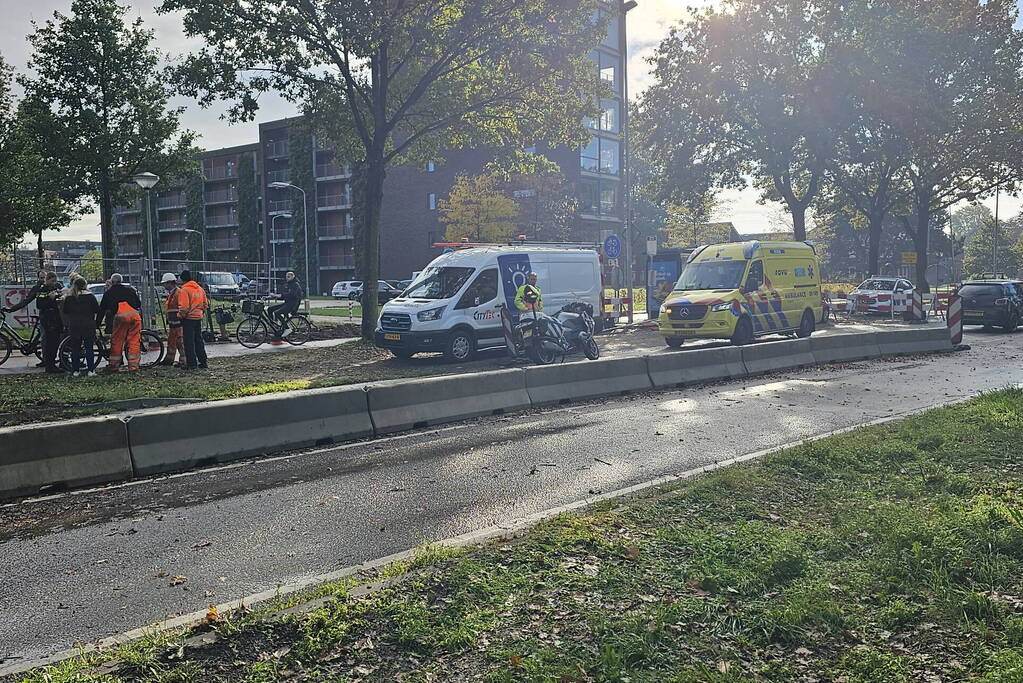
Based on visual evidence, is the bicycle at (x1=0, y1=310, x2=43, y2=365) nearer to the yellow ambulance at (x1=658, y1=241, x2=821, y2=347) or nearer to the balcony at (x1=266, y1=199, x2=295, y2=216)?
the yellow ambulance at (x1=658, y1=241, x2=821, y2=347)

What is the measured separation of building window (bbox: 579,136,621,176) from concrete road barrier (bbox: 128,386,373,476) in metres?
57.2

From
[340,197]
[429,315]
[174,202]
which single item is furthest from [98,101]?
[174,202]

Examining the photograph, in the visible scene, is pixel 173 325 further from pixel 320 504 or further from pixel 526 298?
pixel 320 504

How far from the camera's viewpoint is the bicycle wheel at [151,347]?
691 inches

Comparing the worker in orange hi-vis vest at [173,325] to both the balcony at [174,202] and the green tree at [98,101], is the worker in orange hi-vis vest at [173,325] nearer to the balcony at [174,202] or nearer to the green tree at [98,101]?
the green tree at [98,101]

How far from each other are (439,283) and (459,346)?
1452mm

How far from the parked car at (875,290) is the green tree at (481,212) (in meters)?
22.4

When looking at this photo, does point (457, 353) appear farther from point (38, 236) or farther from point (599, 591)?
point (38, 236)

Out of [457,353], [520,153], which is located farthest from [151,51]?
[457,353]

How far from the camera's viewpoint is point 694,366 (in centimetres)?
1502

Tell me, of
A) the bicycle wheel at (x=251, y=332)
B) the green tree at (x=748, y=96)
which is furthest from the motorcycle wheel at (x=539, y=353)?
the green tree at (x=748, y=96)

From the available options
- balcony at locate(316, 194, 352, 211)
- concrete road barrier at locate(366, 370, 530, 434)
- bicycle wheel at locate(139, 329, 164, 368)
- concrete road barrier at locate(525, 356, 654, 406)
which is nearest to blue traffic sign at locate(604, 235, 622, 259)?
concrete road barrier at locate(525, 356, 654, 406)

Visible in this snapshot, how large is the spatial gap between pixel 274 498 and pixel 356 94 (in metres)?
19.3

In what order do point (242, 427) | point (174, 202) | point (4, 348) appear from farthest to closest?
point (174, 202) → point (4, 348) → point (242, 427)
